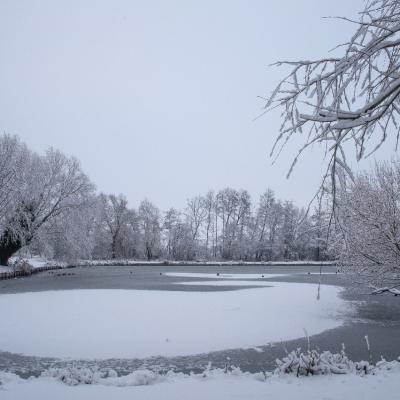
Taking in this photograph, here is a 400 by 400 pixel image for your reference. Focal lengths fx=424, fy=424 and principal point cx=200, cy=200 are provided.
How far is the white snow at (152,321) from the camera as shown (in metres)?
11.1

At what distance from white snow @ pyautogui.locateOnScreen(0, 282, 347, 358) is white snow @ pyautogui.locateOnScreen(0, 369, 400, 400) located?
413 cm

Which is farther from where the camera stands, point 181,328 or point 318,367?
point 181,328

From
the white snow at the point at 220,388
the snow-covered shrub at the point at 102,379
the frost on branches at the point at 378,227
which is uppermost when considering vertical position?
the frost on branches at the point at 378,227

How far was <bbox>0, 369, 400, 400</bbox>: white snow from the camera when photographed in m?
5.33

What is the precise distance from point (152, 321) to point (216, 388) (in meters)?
8.72

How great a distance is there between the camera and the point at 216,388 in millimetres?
5844

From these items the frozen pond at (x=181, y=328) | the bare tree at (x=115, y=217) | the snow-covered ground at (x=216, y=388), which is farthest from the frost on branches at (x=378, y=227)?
the bare tree at (x=115, y=217)

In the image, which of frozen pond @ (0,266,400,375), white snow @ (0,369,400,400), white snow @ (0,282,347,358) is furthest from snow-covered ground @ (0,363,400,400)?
white snow @ (0,282,347,358)

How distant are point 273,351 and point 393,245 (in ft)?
20.3

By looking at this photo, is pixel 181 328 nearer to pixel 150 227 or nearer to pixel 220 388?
pixel 220 388

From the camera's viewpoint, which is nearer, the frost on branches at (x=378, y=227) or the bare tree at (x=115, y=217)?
the frost on branches at (x=378, y=227)

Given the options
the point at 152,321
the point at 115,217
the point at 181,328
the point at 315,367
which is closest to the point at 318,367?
the point at 315,367

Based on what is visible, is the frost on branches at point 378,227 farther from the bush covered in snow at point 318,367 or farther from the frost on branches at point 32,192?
the frost on branches at point 32,192

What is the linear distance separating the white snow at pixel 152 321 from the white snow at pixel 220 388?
4133mm
